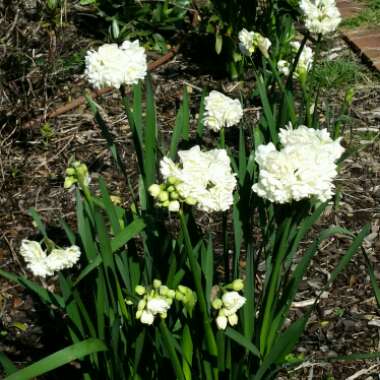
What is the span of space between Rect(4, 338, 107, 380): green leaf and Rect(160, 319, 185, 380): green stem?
17 centimetres

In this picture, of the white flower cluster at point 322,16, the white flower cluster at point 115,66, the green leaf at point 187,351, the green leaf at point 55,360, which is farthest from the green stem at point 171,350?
the white flower cluster at point 322,16

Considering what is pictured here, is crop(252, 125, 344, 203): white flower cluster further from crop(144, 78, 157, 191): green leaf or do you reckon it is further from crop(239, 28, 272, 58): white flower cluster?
crop(239, 28, 272, 58): white flower cluster

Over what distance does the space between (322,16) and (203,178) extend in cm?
112

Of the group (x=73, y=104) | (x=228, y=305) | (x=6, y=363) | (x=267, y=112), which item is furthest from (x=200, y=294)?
(x=73, y=104)

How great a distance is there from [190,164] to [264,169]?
0.46 feet

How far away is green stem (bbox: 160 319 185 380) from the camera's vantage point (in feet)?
4.74

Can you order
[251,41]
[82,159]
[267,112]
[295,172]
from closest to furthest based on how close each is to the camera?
[295,172], [267,112], [251,41], [82,159]

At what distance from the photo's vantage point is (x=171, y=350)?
1.52 metres

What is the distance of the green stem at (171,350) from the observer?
4.74 ft

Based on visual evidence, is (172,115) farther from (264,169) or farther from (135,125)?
(264,169)

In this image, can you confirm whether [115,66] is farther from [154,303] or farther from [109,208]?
[154,303]

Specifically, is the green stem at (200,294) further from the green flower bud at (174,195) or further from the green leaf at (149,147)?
the green leaf at (149,147)

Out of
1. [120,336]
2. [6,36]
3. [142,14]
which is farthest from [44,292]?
[142,14]

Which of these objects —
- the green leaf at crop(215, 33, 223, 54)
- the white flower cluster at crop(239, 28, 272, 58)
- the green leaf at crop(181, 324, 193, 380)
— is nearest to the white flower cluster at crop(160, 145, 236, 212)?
the green leaf at crop(181, 324, 193, 380)
